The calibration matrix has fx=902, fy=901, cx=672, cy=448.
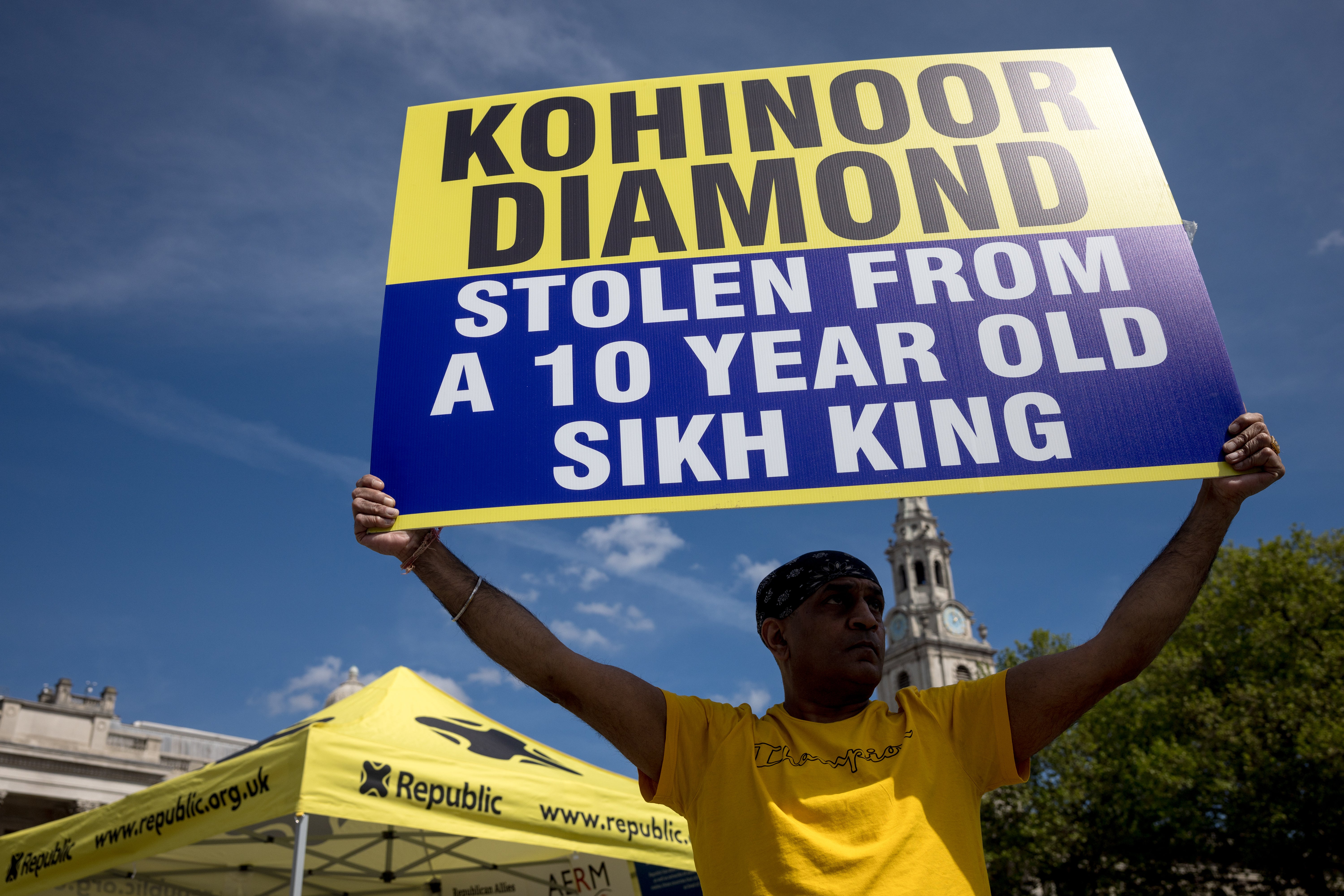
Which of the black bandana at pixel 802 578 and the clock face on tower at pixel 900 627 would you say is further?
the clock face on tower at pixel 900 627

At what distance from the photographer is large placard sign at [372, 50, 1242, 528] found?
100 inches

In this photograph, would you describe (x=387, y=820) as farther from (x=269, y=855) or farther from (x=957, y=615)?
(x=957, y=615)

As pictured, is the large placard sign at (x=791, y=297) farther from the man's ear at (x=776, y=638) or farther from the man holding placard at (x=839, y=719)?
the man's ear at (x=776, y=638)

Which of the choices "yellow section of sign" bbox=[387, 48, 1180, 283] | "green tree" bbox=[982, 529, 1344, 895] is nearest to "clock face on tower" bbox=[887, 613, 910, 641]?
"green tree" bbox=[982, 529, 1344, 895]

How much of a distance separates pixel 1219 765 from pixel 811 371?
76.0 ft

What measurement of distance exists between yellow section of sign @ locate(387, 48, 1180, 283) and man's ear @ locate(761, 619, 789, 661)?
121 centimetres

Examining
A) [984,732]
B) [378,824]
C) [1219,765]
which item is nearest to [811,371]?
[984,732]

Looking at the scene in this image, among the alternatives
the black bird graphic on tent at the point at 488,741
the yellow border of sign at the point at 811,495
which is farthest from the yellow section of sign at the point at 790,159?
the black bird graphic on tent at the point at 488,741

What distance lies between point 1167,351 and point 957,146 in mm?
1023

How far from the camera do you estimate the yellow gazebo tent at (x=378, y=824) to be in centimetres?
494

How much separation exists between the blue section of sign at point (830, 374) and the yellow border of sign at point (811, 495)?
2 cm

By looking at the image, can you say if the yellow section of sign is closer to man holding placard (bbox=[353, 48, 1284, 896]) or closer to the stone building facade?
man holding placard (bbox=[353, 48, 1284, 896])

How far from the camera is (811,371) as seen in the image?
270 centimetres

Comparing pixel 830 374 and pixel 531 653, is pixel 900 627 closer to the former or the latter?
pixel 830 374
